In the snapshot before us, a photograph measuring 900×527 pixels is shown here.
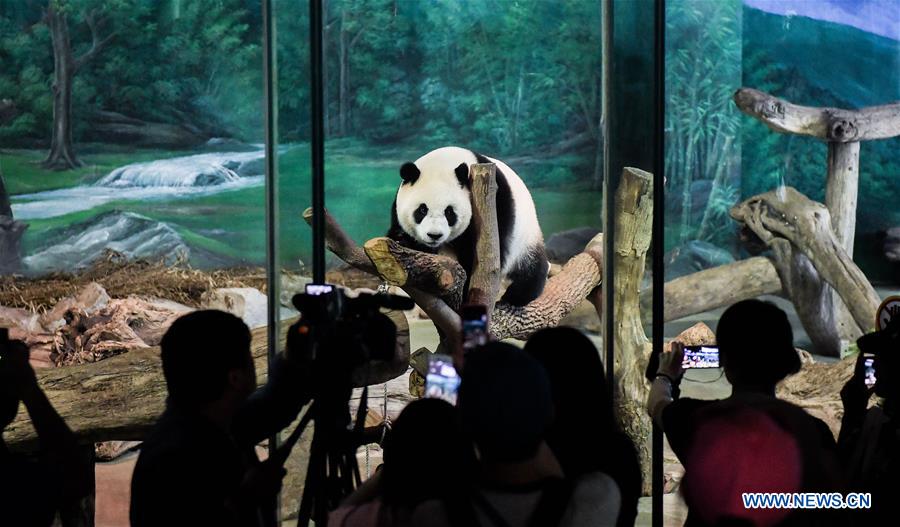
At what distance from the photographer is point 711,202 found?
4.33 meters

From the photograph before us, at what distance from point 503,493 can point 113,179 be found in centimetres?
430

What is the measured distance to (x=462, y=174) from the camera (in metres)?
4.52

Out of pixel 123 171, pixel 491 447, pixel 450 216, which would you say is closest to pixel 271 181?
pixel 450 216

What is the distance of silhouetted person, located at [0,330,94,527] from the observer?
5.24 ft

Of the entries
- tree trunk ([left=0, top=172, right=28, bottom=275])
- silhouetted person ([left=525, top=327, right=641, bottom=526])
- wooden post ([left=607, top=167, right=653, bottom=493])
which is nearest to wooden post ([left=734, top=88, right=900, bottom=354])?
wooden post ([left=607, top=167, right=653, bottom=493])

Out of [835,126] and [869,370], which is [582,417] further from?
[835,126]

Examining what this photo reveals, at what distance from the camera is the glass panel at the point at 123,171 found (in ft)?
16.3

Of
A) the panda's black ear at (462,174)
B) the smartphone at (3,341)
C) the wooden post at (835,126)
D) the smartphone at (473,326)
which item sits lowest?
the smartphone at (473,326)

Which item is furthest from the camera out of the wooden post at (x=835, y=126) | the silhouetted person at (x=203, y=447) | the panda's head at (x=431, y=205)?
the panda's head at (x=431, y=205)

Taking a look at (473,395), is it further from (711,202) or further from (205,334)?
(711,202)

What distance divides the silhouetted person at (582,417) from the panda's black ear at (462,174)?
2766mm

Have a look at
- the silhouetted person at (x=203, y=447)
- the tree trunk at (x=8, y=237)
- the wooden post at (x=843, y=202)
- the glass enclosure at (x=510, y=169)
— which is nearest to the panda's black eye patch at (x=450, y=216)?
the glass enclosure at (x=510, y=169)

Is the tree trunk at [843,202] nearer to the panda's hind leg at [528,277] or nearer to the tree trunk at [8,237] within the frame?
the panda's hind leg at [528,277]

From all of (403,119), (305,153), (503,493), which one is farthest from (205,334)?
(403,119)
